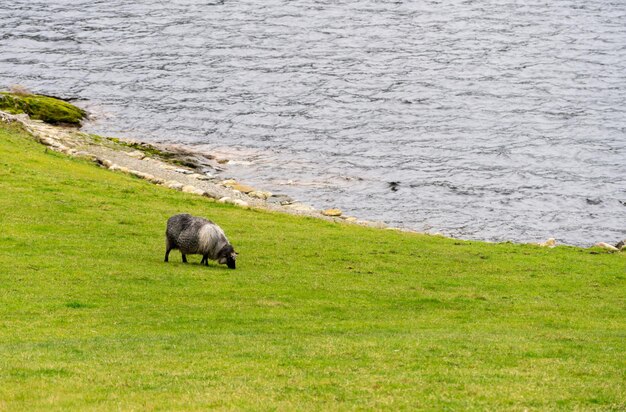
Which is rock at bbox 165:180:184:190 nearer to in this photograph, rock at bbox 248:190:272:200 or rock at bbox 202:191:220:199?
rock at bbox 202:191:220:199

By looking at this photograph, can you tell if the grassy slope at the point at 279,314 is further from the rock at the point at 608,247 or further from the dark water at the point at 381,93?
A: the dark water at the point at 381,93

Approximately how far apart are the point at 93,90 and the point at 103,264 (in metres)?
54.3

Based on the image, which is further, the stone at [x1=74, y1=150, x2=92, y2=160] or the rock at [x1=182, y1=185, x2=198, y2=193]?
the stone at [x1=74, y1=150, x2=92, y2=160]

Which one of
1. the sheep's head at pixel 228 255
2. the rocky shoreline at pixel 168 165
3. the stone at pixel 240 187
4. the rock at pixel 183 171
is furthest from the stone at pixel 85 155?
the sheep's head at pixel 228 255

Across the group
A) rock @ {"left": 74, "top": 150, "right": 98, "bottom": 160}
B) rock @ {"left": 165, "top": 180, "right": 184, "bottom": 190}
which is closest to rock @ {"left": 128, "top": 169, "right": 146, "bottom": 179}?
rock @ {"left": 165, "top": 180, "right": 184, "bottom": 190}

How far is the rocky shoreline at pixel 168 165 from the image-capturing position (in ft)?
184

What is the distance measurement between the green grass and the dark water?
80.9 inches

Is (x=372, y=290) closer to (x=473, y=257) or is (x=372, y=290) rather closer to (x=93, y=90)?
(x=473, y=257)

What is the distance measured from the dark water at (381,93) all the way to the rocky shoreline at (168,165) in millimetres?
2069

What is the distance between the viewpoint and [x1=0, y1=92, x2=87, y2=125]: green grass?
7156 centimetres

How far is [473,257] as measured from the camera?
41.4 metres

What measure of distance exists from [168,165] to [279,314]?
37.9 m

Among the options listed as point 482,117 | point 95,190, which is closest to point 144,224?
point 95,190

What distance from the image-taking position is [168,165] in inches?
2534
